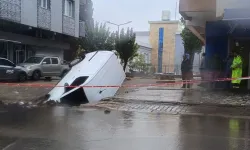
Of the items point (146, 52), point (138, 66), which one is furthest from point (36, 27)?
point (146, 52)

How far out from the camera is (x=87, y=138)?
6.52 meters

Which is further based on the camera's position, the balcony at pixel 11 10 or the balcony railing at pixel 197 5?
the balcony at pixel 11 10

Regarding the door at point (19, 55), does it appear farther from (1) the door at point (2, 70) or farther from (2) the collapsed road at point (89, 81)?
(2) the collapsed road at point (89, 81)

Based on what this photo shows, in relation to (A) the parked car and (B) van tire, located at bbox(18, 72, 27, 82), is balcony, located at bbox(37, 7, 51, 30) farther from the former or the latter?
(A) the parked car

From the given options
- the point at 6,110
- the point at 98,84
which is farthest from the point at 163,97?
the point at 6,110

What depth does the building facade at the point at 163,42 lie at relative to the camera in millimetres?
54312

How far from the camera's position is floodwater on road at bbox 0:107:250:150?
19.7 ft

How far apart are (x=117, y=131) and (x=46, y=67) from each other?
1685 centimetres

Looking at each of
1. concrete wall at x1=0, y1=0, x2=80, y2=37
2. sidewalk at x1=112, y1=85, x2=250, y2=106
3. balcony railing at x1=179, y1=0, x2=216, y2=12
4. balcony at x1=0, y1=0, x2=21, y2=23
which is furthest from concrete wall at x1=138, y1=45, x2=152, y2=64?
sidewalk at x1=112, y1=85, x2=250, y2=106

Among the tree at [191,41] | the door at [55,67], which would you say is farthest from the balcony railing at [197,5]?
the tree at [191,41]

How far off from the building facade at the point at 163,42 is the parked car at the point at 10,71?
35.4 meters

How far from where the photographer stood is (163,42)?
54.6 metres

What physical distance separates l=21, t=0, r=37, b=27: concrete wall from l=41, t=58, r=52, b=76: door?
110 inches

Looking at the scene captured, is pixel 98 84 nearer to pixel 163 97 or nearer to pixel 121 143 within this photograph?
pixel 163 97
